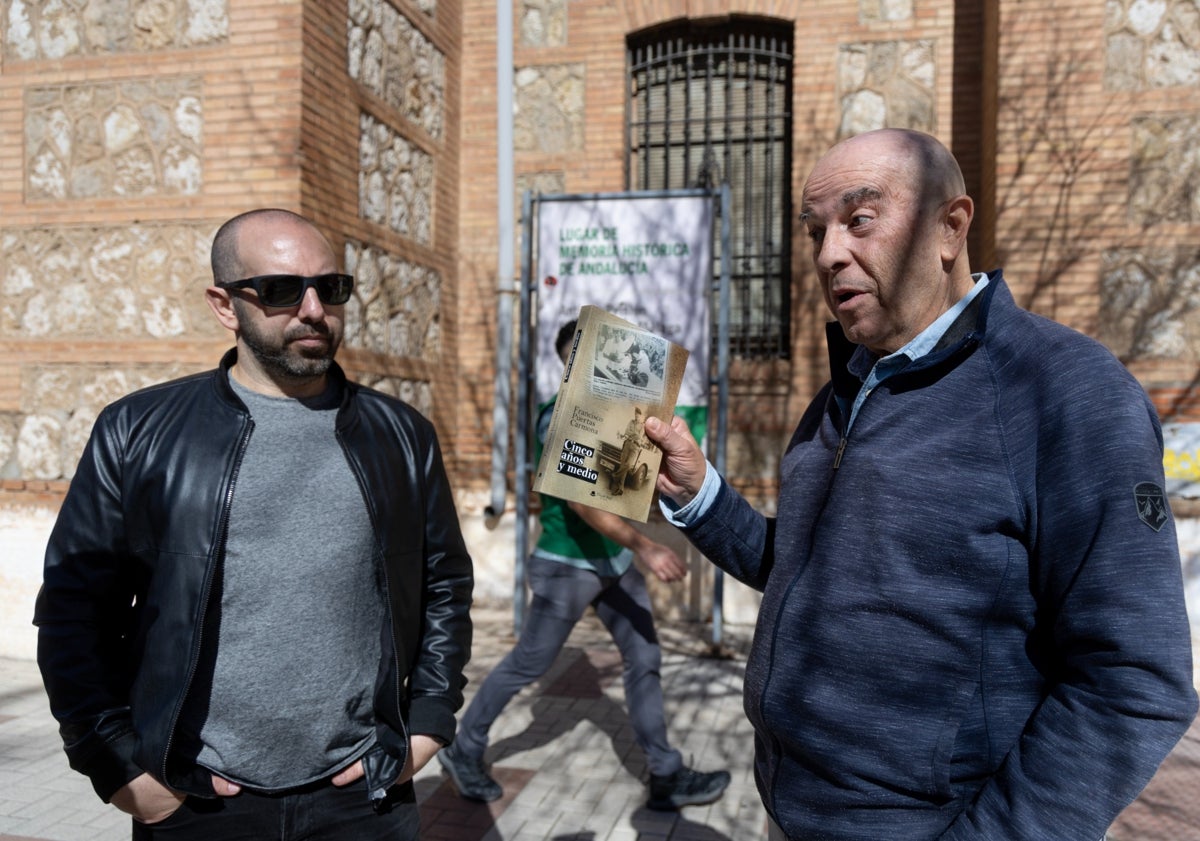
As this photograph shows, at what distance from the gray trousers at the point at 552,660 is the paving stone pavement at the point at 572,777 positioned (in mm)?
295

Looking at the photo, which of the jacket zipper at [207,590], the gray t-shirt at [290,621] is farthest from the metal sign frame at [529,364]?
the jacket zipper at [207,590]

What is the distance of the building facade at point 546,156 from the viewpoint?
20.9 ft

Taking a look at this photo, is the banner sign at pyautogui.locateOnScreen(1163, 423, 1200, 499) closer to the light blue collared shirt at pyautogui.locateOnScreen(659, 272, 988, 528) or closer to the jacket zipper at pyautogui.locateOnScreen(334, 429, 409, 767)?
the light blue collared shirt at pyautogui.locateOnScreen(659, 272, 988, 528)

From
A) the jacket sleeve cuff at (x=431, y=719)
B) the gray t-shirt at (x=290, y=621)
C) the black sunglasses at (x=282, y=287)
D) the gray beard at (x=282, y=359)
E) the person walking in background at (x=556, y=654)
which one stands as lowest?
the person walking in background at (x=556, y=654)

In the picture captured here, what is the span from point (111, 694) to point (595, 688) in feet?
14.2

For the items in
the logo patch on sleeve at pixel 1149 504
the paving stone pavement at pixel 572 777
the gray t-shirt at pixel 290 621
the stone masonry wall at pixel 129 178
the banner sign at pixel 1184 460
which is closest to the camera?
the logo patch on sleeve at pixel 1149 504

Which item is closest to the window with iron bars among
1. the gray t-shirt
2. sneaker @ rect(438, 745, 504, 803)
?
sneaker @ rect(438, 745, 504, 803)

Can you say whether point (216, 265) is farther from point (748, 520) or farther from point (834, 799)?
point (834, 799)

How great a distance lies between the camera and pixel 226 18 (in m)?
6.25

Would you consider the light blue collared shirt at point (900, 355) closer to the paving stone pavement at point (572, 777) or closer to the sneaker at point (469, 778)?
the paving stone pavement at point (572, 777)

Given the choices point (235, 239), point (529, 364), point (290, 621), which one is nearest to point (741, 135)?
point (529, 364)

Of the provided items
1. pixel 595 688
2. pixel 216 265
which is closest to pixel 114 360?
pixel 595 688

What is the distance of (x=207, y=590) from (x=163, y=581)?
0.11 metres

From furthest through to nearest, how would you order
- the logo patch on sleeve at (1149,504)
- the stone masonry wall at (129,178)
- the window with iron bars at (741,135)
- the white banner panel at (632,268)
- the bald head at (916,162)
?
the window with iron bars at (741,135) < the white banner panel at (632,268) < the stone masonry wall at (129,178) < the bald head at (916,162) < the logo patch on sleeve at (1149,504)
